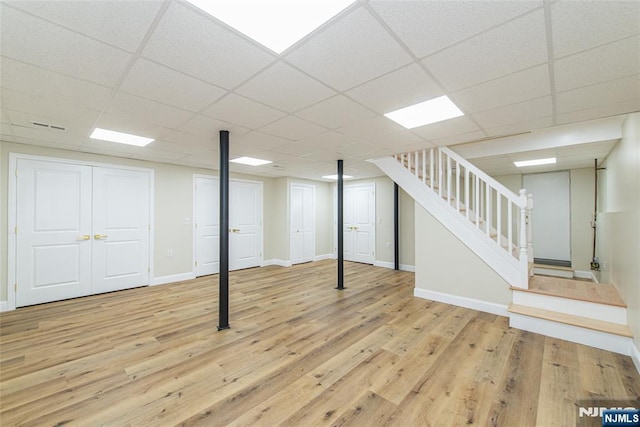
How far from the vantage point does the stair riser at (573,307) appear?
2770mm

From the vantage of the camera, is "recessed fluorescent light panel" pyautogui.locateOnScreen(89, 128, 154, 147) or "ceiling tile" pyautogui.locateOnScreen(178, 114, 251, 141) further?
"recessed fluorescent light panel" pyautogui.locateOnScreen(89, 128, 154, 147)

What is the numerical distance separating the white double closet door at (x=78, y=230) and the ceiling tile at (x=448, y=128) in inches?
195

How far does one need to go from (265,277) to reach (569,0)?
18.5 feet

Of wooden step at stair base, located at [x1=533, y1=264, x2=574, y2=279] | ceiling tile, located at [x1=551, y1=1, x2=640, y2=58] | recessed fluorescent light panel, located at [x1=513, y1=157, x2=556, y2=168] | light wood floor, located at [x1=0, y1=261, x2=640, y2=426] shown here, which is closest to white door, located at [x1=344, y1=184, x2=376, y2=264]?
recessed fluorescent light panel, located at [x1=513, y1=157, x2=556, y2=168]

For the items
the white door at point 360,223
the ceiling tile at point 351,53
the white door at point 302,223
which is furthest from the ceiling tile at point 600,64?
the white door at point 302,223

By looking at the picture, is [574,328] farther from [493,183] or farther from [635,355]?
[493,183]

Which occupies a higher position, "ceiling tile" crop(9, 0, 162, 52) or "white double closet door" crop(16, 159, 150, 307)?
"ceiling tile" crop(9, 0, 162, 52)

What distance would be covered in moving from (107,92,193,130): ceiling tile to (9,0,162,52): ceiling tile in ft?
2.92

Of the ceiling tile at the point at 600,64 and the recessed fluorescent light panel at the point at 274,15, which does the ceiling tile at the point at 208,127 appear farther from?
the ceiling tile at the point at 600,64

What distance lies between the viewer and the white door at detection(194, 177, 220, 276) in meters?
5.77

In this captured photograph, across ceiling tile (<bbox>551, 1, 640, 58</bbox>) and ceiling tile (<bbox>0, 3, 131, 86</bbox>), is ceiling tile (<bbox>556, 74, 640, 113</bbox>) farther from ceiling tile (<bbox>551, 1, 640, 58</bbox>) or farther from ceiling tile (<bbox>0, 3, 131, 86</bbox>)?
ceiling tile (<bbox>0, 3, 131, 86</bbox>)

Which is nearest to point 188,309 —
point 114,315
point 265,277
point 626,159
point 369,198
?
point 114,315

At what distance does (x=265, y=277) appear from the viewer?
5.75m

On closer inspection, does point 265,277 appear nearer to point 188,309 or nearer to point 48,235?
point 188,309
